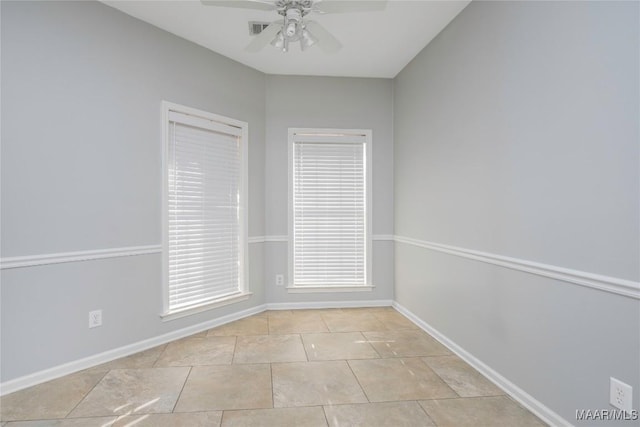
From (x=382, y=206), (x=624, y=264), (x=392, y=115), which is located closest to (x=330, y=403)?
(x=624, y=264)

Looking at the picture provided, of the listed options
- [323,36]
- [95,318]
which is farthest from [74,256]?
[323,36]

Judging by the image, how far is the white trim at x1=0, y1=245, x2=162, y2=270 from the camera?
2338 mm

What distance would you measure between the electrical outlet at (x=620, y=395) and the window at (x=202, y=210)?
3054mm

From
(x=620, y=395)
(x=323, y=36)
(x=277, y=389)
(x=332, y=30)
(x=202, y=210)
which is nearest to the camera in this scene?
(x=620, y=395)

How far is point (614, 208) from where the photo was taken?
5.31ft

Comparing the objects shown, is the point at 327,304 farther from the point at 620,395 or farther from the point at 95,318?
the point at 620,395

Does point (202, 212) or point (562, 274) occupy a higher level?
point (202, 212)

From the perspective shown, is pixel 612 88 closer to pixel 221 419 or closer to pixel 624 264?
pixel 624 264

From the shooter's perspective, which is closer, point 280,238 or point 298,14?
point 298,14

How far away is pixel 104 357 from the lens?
2797 mm

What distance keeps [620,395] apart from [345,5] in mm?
2248

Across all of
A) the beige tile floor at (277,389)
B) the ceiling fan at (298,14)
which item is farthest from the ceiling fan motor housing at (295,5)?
the beige tile floor at (277,389)

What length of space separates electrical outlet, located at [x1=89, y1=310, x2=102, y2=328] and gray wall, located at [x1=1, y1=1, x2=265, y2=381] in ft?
0.13

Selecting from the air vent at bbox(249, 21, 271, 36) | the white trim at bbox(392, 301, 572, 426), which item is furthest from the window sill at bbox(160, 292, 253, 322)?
the air vent at bbox(249, 21, 271, 36)
